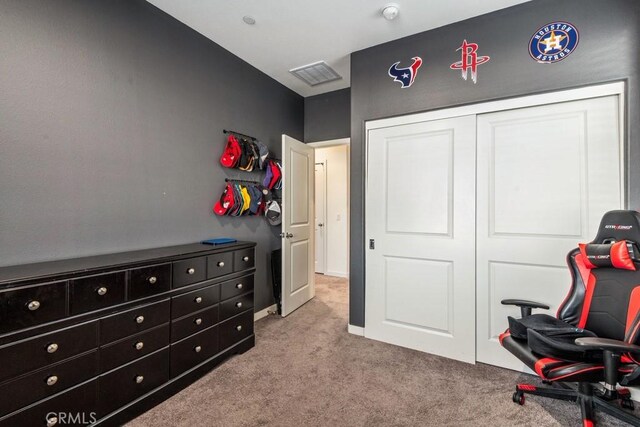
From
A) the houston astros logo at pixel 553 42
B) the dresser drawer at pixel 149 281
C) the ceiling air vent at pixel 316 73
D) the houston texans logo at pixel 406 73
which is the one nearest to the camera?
the dresser drawer at pixel 149 281

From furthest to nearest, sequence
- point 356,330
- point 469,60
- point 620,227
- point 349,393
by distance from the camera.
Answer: point 356,330 → point 469,60 → point 349,393 → point 620,227

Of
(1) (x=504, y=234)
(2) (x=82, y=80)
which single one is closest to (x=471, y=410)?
(1) (x=504, y=234)

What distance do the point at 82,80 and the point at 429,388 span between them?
3146mm

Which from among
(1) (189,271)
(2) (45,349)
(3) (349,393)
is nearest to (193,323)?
(1) (189,271)

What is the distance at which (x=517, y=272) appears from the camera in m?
2.16

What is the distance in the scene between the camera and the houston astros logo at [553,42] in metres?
1.99

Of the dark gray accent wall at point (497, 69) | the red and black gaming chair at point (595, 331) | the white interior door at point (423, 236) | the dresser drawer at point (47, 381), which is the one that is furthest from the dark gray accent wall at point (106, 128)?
the red and black gaming chair at point (595, 331)

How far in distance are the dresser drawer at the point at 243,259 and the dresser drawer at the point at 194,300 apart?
24 cm

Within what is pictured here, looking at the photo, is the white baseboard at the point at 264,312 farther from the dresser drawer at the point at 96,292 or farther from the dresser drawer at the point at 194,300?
the dresser drawer at the point at 96,292

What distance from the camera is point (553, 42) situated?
205 centimetres

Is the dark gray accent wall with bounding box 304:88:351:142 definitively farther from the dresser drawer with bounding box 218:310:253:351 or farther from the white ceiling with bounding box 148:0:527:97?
the dresser drawer with bounding box 218:310:253:351

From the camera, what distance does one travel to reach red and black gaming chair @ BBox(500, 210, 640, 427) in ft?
4.50

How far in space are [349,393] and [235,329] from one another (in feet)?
3.45

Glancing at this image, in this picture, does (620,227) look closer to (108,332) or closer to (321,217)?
(108,332)
